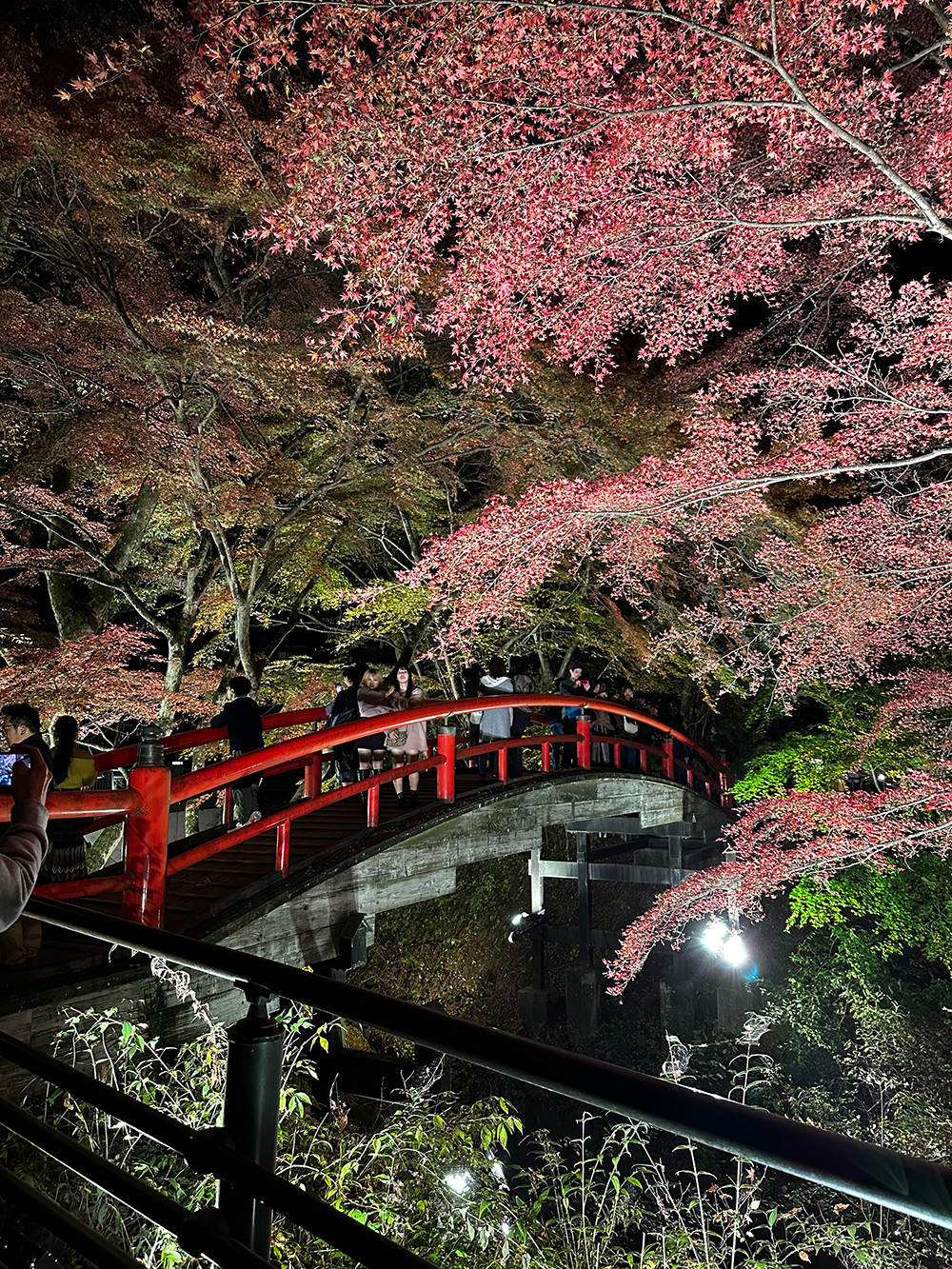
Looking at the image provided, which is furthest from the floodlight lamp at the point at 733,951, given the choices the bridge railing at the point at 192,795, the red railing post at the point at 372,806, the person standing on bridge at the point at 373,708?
the red railing post at the point at 372,806

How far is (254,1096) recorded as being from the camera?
1.45 metres

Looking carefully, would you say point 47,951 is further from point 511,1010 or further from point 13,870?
point 511,1010

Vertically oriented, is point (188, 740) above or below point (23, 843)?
below

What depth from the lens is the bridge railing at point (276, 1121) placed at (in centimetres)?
86

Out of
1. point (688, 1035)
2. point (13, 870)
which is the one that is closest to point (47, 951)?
point (13, 870)

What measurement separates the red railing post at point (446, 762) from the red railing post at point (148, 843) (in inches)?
145

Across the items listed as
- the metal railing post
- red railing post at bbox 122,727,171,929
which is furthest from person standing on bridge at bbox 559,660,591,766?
the metal railing post

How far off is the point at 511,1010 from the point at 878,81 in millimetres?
15485

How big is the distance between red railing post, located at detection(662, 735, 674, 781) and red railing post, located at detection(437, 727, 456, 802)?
10.1 meters

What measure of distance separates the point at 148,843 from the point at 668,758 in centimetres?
1422

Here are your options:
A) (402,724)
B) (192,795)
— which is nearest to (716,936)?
(402,724)

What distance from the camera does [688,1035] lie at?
50.9 feet

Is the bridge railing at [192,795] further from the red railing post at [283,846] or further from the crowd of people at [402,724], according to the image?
the crowd of people at [402,724]

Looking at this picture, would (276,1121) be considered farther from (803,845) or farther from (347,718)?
(803,845)
